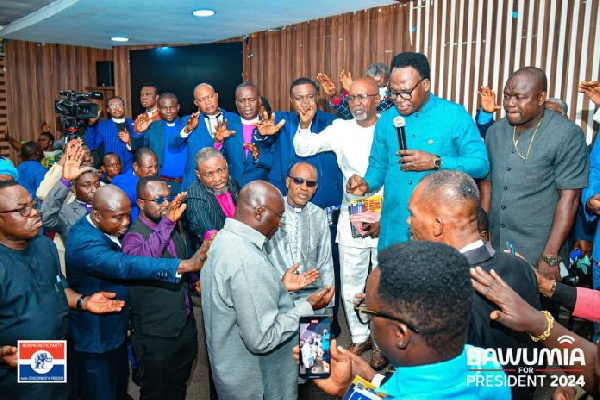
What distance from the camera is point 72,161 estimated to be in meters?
3.19

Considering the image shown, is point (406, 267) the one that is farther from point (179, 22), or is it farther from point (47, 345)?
point (179, 22)

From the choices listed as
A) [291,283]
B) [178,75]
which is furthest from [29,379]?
[178,75]

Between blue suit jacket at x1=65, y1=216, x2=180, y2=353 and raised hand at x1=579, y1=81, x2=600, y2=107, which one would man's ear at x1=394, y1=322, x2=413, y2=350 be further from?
raised hand at x1=579, y1=81, x2=600, y2=107

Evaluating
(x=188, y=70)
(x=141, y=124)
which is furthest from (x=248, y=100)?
(x=188, y=70)

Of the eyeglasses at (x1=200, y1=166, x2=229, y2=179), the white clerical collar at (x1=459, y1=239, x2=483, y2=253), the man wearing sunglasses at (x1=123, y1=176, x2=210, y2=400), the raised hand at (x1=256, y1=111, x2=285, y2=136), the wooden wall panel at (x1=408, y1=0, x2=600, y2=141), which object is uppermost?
the wooden wall panel at (x1=408, y1=0, x2=600, y2=141)

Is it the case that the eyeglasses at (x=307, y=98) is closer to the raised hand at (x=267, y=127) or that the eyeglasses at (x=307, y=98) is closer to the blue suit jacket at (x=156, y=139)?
the raised hand at (x=267, y=127)

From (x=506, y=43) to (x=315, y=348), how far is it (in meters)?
3.79

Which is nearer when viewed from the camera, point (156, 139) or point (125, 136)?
point (156, 139)

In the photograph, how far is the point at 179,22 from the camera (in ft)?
21.0

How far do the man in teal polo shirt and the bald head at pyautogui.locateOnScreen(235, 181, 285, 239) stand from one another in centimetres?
75

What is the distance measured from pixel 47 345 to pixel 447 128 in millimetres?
2237

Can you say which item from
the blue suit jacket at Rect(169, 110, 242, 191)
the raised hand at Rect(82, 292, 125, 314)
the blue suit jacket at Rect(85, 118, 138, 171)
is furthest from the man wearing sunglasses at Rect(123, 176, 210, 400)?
the blue suit jacket at Rect(85, 118, 138, 171)

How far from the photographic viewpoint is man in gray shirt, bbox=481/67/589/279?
2.79m

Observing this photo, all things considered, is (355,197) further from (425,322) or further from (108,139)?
(108,139)
